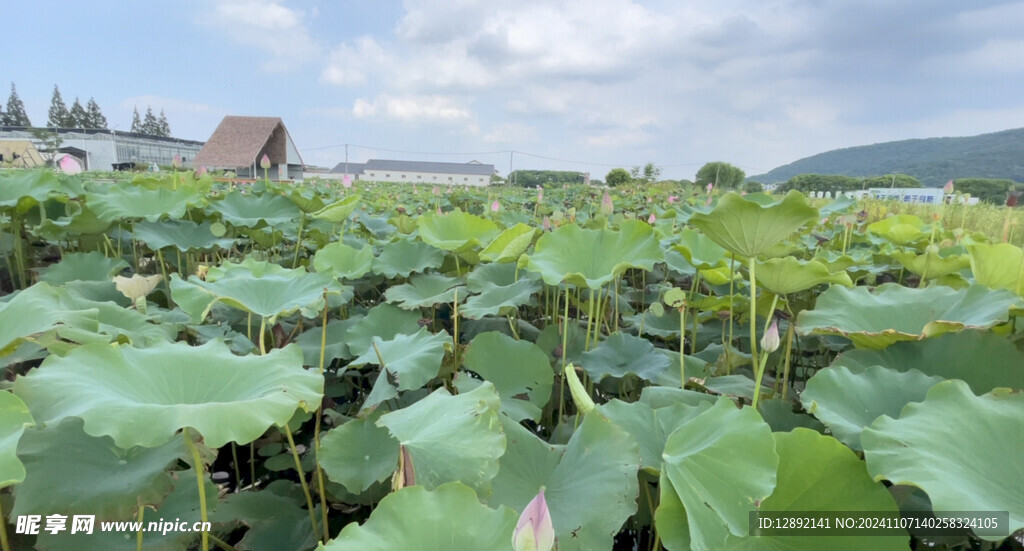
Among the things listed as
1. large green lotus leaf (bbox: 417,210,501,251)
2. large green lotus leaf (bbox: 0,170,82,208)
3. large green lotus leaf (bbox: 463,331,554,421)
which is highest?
large green lotus leaf (bbox: 0,170,82,208)

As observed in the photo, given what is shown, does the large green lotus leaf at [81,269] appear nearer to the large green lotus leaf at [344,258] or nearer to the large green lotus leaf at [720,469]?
the large green lotus leaf at [344,258]

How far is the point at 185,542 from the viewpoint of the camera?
0.69 metres

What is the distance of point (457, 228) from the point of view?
5.41 ft

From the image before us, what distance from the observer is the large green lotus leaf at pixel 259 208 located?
188cm

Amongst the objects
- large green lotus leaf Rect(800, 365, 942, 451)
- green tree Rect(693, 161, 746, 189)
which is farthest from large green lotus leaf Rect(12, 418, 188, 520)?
green tree Rect(693, 161, 746, 189)

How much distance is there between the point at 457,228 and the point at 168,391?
1059 mm

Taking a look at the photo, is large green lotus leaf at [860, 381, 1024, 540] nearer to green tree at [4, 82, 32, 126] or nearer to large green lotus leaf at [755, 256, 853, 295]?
large green lotus leaf at [755, 256, 853, 295]

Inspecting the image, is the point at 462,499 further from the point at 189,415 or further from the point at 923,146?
the point at 923,146

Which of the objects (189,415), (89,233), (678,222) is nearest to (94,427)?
(189,415)

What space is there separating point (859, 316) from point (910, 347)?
0.30 ft

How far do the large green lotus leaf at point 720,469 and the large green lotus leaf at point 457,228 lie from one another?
1016 millimetres

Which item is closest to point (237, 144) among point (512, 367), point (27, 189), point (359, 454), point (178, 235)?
point (27, 189)

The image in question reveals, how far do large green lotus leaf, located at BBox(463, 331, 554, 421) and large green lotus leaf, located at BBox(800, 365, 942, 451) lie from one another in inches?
17.2

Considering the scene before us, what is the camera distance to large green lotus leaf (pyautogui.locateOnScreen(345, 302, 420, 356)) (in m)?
1.14
